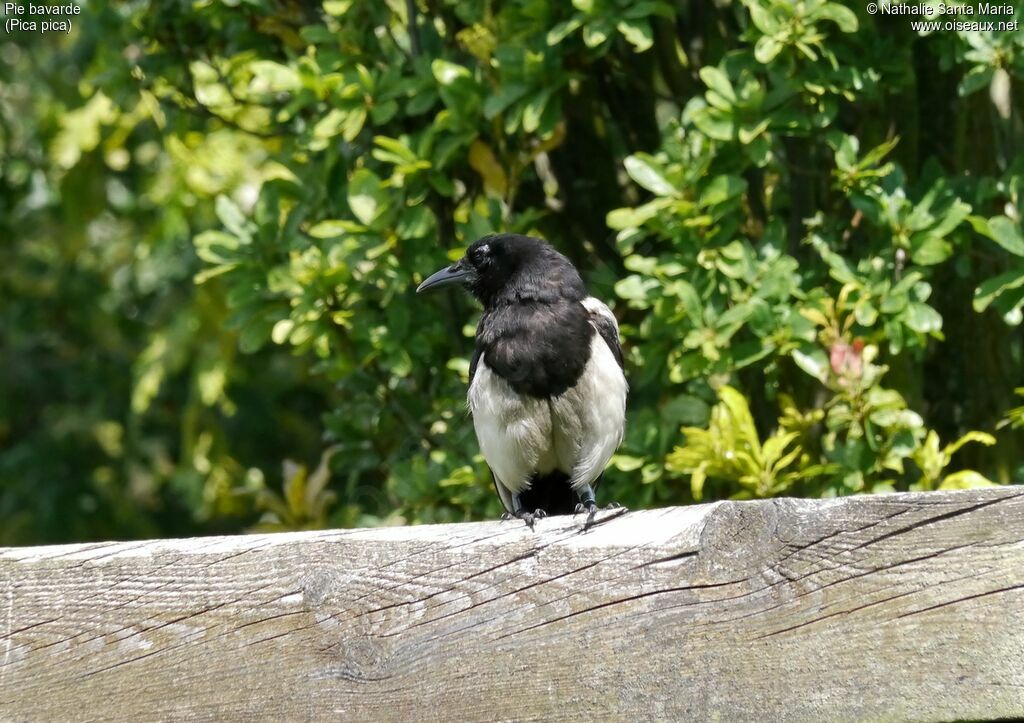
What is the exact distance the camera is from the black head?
12.1 feet

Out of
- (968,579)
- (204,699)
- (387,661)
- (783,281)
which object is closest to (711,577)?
(968,579)

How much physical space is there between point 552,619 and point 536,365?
2106mm

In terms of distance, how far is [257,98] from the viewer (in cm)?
436

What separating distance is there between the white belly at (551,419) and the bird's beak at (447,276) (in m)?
Answer: 0.25

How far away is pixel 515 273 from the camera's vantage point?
3789mm

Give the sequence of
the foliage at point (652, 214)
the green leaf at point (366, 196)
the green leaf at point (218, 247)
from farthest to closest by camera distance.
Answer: the green leaf at point (218, 247), the green leaf at point (366, 196), the foliage at point (652, 214)

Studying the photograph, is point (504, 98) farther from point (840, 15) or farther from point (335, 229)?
point (840, 15)

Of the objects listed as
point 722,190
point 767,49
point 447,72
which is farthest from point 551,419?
point 767,49

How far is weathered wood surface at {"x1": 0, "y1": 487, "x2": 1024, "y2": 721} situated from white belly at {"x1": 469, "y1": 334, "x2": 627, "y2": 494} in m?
1.83

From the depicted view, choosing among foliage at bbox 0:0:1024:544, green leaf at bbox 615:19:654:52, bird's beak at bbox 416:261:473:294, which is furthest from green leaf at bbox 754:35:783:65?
bird's beak at bbox 416:261:473:294

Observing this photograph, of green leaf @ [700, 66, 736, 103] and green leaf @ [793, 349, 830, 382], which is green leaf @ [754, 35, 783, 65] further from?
green leaf @ [793, 349, 830, 382]

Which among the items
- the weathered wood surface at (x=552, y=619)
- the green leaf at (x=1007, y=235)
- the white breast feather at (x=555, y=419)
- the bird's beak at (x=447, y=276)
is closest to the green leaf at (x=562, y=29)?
the bird's beak at (x=447, y=276)

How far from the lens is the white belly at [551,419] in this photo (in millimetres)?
3658

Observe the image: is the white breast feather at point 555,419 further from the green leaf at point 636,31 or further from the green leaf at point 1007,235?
the green leaf at point 1007,235
